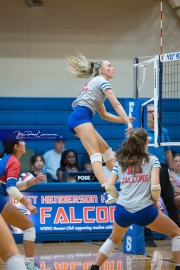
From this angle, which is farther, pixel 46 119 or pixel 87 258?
pixel 46 119

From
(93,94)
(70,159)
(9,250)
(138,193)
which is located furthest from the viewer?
(70,159)

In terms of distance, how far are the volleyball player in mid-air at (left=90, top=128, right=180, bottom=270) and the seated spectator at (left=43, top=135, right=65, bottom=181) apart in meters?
6.23

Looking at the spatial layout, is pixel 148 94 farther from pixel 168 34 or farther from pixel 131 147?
pixel 131 147

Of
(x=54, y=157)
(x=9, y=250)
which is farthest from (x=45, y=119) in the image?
(x=9, y=250)

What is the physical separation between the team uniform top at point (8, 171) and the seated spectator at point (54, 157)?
563 centimetres

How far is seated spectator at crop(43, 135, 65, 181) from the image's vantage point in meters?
11.1

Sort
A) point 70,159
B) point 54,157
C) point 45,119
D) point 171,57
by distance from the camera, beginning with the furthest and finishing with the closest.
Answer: point 45,119, point 54,157, point 70,159, point 171,57

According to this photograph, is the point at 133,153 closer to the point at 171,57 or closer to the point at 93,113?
the point at 93,113

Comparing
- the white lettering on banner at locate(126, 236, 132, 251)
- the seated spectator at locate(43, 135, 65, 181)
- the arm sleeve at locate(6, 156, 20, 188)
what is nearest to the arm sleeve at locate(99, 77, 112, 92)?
the arm sleeve at locate(6, 156, 20, 188)

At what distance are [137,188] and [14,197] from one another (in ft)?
4.07

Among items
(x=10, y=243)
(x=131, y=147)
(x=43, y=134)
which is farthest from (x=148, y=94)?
(x=10, y=243)

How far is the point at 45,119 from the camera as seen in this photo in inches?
480

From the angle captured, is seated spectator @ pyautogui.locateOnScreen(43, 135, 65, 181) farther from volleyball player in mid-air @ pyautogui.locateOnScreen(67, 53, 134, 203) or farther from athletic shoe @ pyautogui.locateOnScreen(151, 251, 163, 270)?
volleyball player in mid-air @ pyautogui.locateOnScreen(67, 53, 134, 203)

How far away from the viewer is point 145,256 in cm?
685
